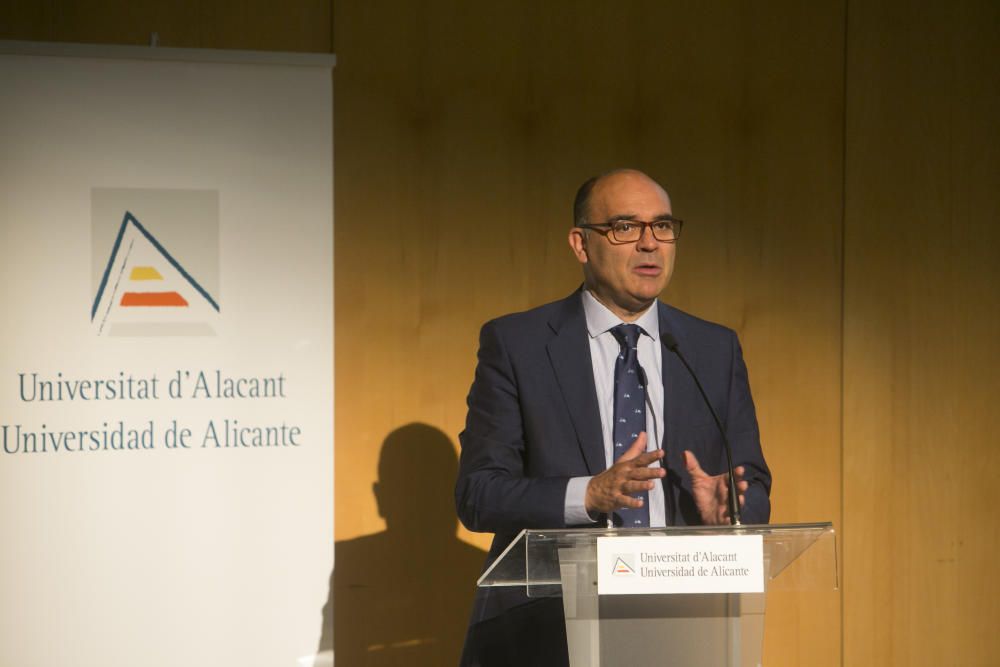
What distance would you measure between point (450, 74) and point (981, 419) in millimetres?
2375

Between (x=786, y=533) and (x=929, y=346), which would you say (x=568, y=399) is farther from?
(x=929, y=346)

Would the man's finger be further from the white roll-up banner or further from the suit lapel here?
the white roll-up banner

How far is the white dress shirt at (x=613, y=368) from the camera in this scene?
265 centimetres

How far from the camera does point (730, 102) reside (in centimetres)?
427

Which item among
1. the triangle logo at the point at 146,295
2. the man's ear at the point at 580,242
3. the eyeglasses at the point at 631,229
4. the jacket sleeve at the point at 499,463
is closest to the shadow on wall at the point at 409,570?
the triangle logo at the point at 146,295

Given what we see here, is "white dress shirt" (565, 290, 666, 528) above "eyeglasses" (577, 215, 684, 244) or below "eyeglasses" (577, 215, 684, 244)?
below

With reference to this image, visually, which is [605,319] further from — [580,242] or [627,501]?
[627,501]

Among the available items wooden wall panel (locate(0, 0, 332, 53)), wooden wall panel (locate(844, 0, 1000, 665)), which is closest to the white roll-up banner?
wooden wall panel (locate(0, 0, 332, 53))

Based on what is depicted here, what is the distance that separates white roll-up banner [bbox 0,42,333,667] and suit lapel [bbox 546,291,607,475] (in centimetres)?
111

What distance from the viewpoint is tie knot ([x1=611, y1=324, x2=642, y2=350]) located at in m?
2.73

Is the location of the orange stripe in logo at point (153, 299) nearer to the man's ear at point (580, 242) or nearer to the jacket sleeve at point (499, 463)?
the jacket sleeve at point (499, 463)

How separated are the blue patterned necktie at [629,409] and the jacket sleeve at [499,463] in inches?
7.5

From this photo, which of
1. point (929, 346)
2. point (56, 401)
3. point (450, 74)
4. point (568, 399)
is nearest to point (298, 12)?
point (450, 74)

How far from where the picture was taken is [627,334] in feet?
9.03
